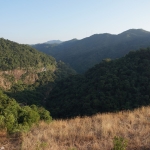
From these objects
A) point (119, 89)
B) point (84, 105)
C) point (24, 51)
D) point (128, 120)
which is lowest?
point (84, 105)

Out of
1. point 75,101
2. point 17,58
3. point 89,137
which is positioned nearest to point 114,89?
point 75,101

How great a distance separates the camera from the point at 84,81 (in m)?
51.3

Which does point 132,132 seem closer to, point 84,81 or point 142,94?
point 142,94

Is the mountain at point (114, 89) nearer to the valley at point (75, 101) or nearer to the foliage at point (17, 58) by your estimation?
the valley at point (75, 101)

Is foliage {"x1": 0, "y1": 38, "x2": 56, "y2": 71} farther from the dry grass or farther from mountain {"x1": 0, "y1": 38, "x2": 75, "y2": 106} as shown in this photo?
the dry grass

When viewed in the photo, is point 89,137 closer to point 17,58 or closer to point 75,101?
point 75,101

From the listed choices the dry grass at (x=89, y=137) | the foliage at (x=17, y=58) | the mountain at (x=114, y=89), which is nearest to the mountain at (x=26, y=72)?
the foliage at (x=17, y=58)

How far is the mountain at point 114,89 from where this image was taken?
35.4 meters

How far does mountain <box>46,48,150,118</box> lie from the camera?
1393 inches

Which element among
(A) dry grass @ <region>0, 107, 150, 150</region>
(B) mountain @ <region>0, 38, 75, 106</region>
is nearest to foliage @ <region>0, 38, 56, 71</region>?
(B) mountain @ <region>0, 38, 75, 106</region>

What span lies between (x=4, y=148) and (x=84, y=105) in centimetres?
3272

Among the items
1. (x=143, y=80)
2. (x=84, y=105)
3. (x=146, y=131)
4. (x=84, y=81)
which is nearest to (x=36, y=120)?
(x=146, y=131)

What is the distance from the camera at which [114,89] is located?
39375mm

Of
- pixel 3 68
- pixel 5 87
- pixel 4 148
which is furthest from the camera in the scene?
pixel 3 68
